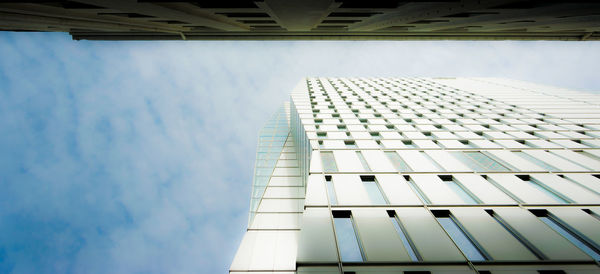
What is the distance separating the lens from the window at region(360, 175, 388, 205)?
28.0 feet

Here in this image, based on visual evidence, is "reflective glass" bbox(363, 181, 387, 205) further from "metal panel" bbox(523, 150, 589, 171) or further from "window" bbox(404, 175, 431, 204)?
"metal panel" bbox(523, 150, 589, 171)

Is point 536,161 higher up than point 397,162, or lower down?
lower down

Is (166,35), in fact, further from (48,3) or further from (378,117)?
(378,117)

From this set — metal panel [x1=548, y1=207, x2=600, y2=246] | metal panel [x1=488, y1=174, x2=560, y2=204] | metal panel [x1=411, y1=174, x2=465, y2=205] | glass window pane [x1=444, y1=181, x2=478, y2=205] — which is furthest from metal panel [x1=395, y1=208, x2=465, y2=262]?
metal panel [x1=488, y1=174, x2=560, y2=204]

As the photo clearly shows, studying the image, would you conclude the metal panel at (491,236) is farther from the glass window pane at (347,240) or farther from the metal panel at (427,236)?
the glass window pane at (347,240)

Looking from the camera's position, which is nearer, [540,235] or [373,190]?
[540,235]

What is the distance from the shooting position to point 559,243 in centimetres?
646

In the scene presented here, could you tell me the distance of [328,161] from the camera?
454 inches

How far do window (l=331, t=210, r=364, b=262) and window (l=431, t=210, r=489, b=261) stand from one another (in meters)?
3.03

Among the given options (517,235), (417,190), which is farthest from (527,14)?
(517,235)

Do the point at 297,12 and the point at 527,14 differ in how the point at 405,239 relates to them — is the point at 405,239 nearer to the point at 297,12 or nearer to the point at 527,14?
the point at 297,12

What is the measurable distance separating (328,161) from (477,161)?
785cm

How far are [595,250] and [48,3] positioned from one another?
2031 centimetres

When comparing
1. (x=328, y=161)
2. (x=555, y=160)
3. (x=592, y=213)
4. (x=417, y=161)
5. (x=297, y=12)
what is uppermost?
(x=297, y=12)
